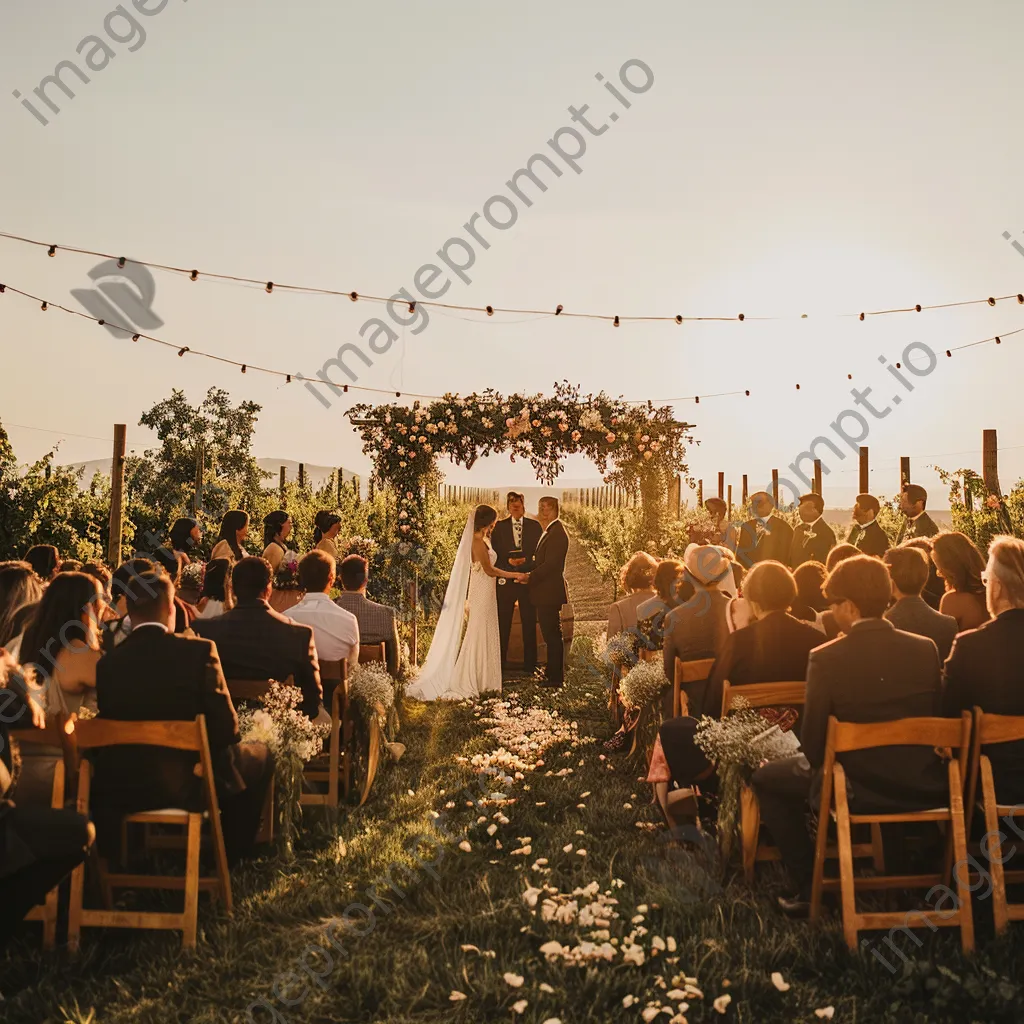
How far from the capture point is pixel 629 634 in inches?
249

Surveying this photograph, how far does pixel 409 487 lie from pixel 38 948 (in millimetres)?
8380

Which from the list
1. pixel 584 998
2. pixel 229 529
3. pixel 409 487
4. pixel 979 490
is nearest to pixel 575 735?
pixel 229 529

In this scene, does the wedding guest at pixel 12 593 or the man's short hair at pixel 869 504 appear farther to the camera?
the man's short hair at pixel 869 504

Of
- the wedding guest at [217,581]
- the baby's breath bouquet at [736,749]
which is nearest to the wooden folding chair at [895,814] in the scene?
the baby's breath bouquet at [736,749]

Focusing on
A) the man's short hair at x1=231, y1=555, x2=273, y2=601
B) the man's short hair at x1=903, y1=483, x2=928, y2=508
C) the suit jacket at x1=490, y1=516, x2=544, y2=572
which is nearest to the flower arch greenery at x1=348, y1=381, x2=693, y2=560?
the suit jacket at x1=490, y1=516, x2=544, y2=572

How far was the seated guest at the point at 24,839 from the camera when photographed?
2.87 m

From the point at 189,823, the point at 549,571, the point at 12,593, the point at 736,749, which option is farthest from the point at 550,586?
the point at 189,823

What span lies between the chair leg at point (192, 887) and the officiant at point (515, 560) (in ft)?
19.4

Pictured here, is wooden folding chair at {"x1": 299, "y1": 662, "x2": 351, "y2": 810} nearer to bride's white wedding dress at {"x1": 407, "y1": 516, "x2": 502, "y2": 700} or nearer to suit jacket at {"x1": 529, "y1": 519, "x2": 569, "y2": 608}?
bride's white wedding dress at {"x1": 407, "y1": 516, "x2": 502, "y2": 700}

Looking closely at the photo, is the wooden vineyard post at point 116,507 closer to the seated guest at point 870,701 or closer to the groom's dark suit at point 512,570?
the groom's dark suit at point 512,570

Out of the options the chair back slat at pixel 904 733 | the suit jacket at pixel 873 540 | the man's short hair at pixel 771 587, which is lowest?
the chair back slat at pixel 904 733

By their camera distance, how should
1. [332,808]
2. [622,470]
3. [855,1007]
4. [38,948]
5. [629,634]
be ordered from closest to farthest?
[855,1007]
[38,948]
[332,808]
[629,634]
[622,470]

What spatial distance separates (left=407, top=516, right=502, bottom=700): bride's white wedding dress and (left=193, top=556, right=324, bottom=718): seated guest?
4119 millimetres

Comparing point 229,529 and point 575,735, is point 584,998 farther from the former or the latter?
point 229,529
